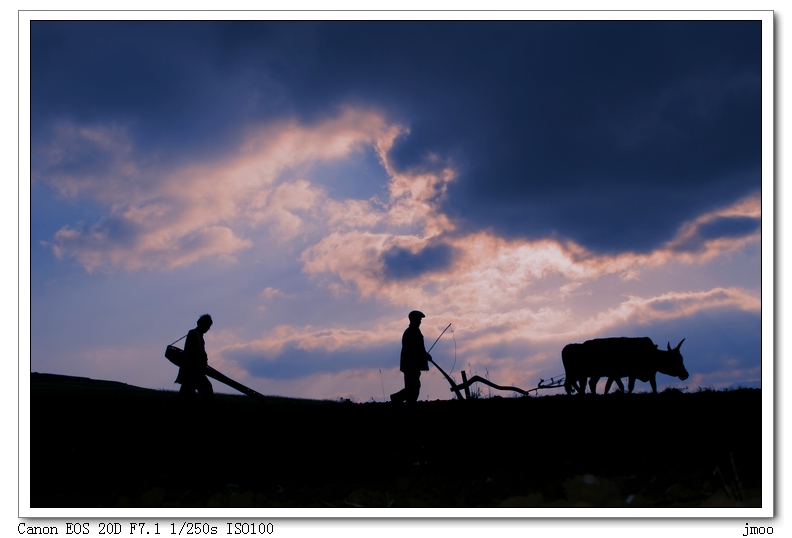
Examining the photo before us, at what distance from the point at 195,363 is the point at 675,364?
1625 cm

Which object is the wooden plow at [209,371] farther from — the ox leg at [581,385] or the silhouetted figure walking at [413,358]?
the ox leg at [581,385]

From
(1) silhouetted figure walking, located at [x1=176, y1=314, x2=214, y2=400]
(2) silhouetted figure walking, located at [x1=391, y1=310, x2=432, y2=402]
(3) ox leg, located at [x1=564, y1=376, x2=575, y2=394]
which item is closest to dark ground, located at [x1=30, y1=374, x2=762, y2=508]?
(1) silhouetted figure walking, located at [x1=176, y1=314, x2=214, y2=400]

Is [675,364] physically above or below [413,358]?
below

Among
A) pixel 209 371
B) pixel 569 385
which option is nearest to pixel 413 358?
pixel 209 371

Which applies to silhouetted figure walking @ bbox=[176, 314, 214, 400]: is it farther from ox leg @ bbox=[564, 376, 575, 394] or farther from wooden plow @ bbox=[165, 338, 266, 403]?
ox leg @ bbox=[564, 376, 575, 394]

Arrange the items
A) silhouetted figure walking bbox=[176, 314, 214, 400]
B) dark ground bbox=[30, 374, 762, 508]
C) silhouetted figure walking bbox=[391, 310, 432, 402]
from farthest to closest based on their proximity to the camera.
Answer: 1. silhouetted figure walking bbox=[391, 310, 432, 402]
2. silhouetted figure walking bbox=[176, 314, 214, 400]
3. dark ground bbox=[30, 374, 762, 508]

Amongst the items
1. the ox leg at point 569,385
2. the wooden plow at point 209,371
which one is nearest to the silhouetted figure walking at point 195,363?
the wooden plow at point 209,371

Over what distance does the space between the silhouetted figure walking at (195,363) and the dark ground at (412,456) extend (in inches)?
14.9

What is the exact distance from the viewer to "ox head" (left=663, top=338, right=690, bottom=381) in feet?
71.8

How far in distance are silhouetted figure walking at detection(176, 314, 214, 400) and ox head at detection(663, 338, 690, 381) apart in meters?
15.9

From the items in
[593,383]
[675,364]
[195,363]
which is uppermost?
[195,363]

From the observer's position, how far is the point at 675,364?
21.9 meters

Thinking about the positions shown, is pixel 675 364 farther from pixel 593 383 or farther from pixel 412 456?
pixel 412 456

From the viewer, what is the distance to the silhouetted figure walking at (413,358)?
12.6 meters
